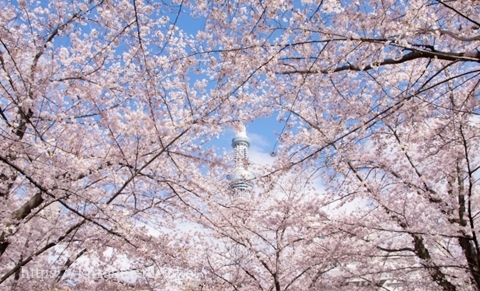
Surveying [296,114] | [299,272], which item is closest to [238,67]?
[296,114]

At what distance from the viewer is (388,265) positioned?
9.77m

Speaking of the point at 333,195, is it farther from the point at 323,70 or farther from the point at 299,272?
the point at 323,70

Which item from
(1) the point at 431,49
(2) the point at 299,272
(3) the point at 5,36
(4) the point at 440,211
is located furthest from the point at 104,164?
(2) the point at 299,272

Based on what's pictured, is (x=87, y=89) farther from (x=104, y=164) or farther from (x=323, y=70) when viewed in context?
(x=323, y=70)

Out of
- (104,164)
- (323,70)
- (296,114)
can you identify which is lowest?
(104,164)

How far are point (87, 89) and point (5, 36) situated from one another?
3.89ft

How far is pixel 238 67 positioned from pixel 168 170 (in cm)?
293

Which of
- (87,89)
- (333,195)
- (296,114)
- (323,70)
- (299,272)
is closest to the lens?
(323,70)

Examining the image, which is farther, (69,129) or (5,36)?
(69,129)

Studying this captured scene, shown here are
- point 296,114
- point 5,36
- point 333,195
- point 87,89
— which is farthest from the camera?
point 333,195

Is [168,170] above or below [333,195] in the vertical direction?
below

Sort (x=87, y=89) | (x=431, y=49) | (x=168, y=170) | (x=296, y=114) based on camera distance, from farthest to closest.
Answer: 1. (x=296, y=114)
2. (x=168, y=170)
3. (x=87, y=89)
4. (x=431, y=49)

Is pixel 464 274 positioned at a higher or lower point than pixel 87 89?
lower

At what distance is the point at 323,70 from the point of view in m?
3.75
